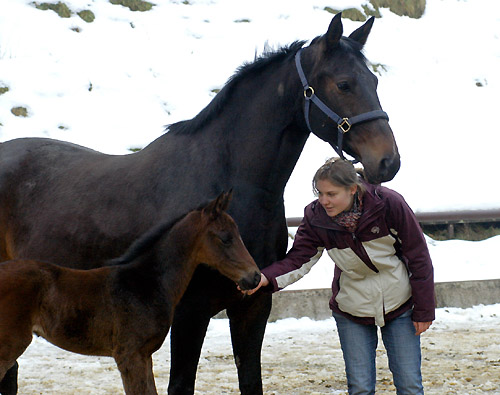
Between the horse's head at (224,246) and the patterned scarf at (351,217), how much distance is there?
0.59 m

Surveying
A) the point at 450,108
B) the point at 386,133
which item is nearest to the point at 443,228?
the point at 450,108

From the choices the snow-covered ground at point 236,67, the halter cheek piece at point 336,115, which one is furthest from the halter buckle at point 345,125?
the snow-covered ground at point 236,67

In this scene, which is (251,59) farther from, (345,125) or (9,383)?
(345,125)

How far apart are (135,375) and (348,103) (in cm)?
159

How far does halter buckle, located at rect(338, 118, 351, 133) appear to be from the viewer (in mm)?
3320

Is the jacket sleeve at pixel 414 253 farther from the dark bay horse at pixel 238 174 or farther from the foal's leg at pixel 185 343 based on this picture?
the foal's leg at pixel 185 343

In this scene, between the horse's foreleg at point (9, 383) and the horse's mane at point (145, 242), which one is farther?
the horse's foreleg at point (9, 383)

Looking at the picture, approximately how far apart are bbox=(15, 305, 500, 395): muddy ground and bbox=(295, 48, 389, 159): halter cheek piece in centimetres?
213

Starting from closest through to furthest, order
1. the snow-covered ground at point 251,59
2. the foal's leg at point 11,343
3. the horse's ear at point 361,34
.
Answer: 1. the foal's leg at point 11,343
2. the horse's ear at point 361,34
3. the snow-covered ground at point 251,59

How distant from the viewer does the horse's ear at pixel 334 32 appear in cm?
334

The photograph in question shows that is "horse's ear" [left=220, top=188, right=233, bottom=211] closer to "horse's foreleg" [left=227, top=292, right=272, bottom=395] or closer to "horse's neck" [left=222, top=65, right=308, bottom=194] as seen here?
"horse's neck" [left=222, top=65, right=308, bottom=194]

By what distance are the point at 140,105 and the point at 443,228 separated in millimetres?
4655

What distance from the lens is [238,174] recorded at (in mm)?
3555

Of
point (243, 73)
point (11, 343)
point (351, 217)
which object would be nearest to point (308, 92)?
point (243, 73)
